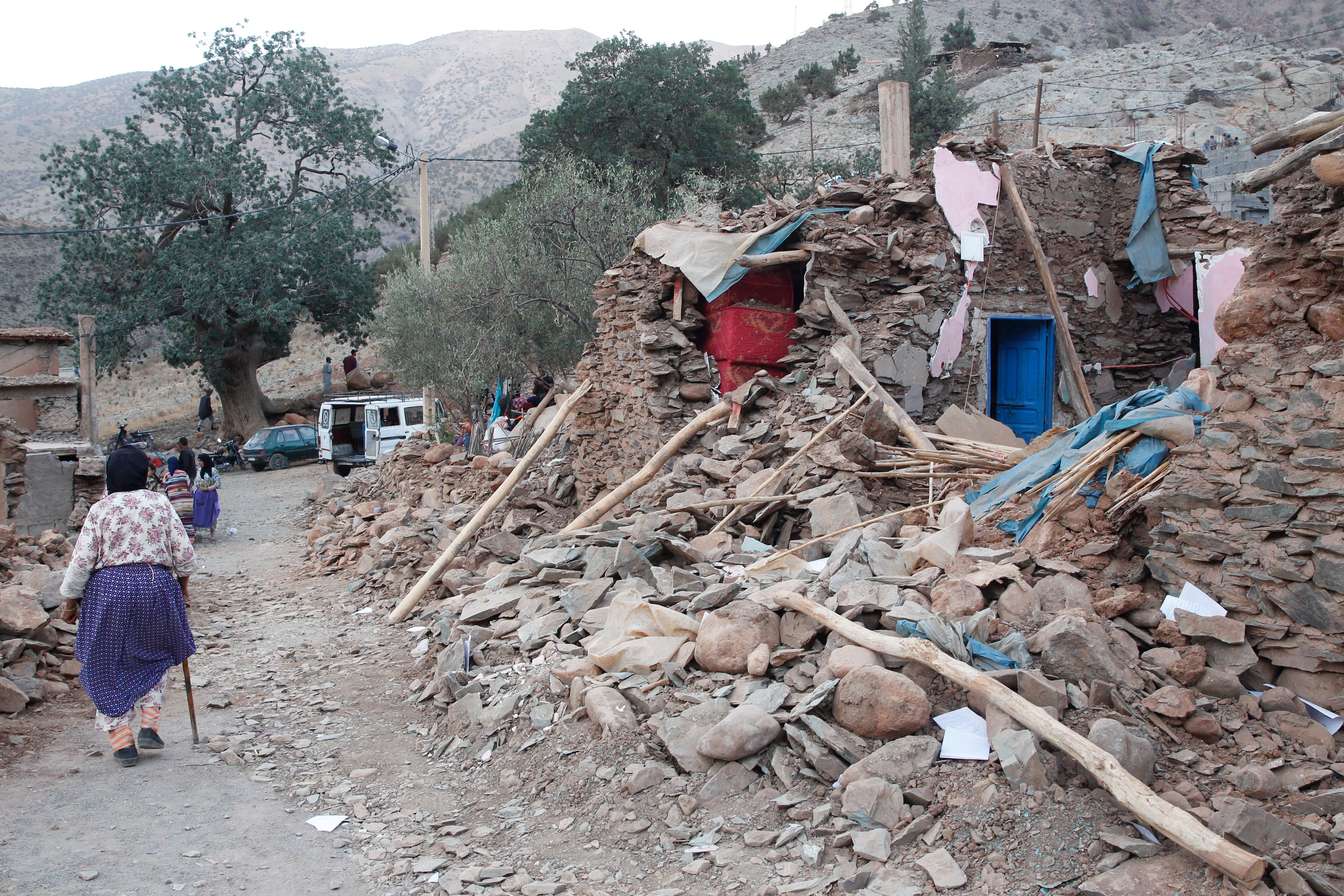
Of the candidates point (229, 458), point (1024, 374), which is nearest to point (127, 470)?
point (1024, 374)

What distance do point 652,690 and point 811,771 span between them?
3.59 ft

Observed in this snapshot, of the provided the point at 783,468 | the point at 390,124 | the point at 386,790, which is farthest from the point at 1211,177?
the point at 390,124

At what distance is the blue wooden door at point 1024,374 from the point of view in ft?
31.9

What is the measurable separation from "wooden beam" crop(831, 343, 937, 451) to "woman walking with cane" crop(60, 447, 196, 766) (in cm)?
534

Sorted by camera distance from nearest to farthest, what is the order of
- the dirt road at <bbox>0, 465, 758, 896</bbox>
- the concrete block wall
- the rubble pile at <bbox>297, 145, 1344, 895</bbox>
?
the rubble pile at <bbox>297, 145, 1344, 895</bbox> → the dirt road at <bbox>0, 465, 758, 896</bbox> → the concrete block wall

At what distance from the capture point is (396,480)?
48.3ft

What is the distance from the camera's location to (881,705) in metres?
3.79

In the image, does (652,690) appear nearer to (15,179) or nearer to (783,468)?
(783,468)

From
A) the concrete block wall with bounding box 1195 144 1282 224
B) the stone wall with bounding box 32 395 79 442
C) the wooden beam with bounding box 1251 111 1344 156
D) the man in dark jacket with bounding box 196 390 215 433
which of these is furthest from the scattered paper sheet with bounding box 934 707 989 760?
the man in dark jacket with bounding box 196 390 215 433

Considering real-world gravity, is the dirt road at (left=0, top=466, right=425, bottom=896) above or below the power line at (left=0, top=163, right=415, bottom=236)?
below

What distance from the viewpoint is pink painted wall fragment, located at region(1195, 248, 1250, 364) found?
9.34 m

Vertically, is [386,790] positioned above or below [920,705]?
below

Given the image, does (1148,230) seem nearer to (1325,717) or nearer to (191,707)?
(1325,717)

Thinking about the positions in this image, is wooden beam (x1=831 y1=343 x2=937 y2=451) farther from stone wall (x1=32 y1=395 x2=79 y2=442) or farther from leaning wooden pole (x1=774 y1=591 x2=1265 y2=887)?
stone wall (x1=32 y1=395 x2=79 y2=442)
